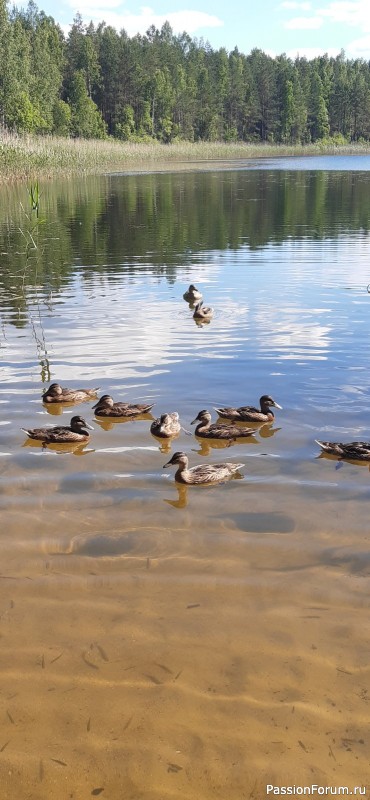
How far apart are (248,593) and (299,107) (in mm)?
152679

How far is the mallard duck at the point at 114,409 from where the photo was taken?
8.58 meters

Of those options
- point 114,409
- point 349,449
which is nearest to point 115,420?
point 114,409

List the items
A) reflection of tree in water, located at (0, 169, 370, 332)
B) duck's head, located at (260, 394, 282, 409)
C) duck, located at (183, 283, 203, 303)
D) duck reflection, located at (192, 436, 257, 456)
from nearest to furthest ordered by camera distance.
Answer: duck reflection, located at (192, 436, 257, 456) → duck's head, located at (260, 394, 282, 409) → duck, located at (183, 283, 203, 303) → reflection of tree in water, located at (0, 169, 370, 332)

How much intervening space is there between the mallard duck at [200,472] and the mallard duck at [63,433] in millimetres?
1343

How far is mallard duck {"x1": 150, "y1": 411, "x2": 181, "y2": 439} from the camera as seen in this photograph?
7.88 m

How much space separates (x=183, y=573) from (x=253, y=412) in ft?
10.8

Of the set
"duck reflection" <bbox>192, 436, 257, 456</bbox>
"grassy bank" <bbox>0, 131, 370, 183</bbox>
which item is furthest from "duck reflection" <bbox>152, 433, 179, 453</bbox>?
"grassy bank" <bbox>0, 131, 370, 183</bbox>

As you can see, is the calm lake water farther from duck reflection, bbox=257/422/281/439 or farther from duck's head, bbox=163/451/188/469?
duck's head, bbox=163/451/188/469

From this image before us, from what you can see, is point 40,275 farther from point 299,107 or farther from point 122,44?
point 299,107

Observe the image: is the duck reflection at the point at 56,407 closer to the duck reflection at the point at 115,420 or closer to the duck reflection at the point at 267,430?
the duck reflection at the point at 115,420

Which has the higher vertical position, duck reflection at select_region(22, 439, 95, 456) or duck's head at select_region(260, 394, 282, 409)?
duck's head at select_region(260, 394, 282, 409)

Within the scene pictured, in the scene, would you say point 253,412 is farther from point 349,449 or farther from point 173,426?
point 349,449

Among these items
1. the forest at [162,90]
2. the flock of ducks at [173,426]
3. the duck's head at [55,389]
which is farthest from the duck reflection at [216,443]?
the forest at [162,90]

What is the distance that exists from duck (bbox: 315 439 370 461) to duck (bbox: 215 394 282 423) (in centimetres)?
112
